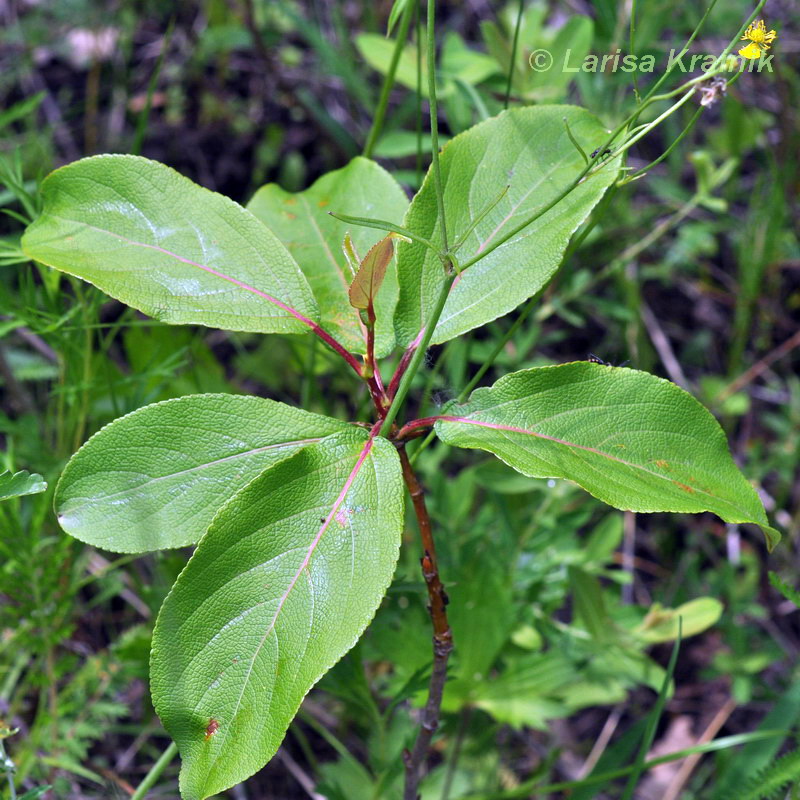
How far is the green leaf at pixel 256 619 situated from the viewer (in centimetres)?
95

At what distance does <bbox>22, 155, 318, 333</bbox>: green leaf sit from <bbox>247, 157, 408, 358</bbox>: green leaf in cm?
7

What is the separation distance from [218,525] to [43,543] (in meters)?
0.81

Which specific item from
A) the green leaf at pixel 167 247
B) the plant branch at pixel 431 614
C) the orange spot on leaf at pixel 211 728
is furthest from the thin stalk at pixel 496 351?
the orange spot on leaf at pixel 211 728

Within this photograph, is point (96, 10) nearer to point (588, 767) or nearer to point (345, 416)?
point (345, 416)

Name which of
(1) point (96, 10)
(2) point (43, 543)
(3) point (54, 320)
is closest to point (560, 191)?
(3) point (54, 320)

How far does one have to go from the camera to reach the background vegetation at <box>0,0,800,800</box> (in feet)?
5.64

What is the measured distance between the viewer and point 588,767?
2.34 meters

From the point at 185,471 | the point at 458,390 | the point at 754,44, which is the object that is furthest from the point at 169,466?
the point at 458,390

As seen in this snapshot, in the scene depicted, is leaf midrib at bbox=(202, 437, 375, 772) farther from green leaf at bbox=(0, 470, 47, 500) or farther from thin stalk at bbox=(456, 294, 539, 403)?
green leaf at bbox=(0, 470, 47, 500)

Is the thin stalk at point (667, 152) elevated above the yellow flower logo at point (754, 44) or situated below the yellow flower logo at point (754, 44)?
below

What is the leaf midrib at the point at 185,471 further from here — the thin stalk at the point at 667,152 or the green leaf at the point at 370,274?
the thin stalk at the point at 667,152

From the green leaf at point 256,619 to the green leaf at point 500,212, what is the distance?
31cm

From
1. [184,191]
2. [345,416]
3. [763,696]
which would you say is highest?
[184,191]

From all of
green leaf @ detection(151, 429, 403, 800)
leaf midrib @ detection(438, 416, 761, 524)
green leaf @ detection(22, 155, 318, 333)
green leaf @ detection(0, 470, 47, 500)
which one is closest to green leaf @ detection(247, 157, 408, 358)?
green leaf @ detection(22, 155, 318, 333)
